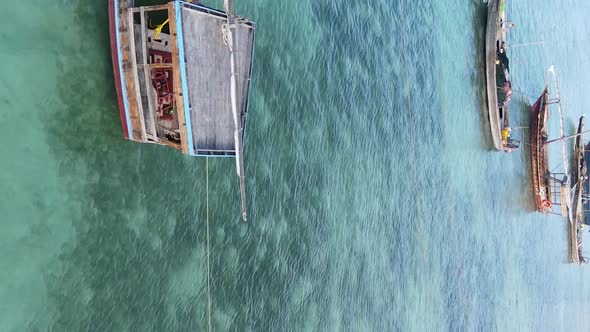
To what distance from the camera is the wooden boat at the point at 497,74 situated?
32.4ft

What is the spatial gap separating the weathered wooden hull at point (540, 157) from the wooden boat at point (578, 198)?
3.20 feet

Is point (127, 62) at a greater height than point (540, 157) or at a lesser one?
greater

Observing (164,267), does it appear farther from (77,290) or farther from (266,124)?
(266,124)

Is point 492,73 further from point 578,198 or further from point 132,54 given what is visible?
point 132,54

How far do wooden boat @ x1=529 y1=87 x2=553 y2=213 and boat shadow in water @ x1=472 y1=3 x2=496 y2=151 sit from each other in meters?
1.93

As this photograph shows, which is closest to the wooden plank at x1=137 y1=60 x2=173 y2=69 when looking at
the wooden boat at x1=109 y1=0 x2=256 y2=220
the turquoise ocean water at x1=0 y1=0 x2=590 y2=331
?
the wooden boat at x1=109 y1=0 x2=256 y2=220

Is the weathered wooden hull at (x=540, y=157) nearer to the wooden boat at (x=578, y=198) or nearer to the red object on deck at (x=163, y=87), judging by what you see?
the wooden boat at (x=578, y=198)

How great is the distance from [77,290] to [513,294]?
9.57m

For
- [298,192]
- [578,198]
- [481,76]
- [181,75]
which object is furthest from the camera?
[578,198]

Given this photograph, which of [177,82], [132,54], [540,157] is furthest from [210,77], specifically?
[540,157]

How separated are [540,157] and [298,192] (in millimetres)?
7864

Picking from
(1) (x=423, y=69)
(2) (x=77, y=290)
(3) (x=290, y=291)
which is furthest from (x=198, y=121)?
(1) (x=423, y=69)

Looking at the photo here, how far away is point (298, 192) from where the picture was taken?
6113 millimetres

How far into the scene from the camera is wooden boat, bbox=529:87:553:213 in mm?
11422
